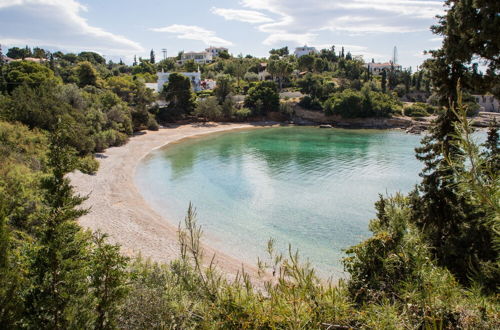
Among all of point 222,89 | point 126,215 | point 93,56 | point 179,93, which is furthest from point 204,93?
point 93,56

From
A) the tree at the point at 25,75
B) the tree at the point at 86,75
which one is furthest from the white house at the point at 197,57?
the tree at the point at 25,75

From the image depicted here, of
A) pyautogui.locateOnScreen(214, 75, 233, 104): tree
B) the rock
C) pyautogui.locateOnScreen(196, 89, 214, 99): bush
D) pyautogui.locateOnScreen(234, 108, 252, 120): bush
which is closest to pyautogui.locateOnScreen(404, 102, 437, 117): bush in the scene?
the rock

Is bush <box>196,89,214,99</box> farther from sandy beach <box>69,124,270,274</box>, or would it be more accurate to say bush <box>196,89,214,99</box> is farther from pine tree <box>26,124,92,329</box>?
pine tree <box>26,124,92,329</box>

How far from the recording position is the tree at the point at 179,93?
62.7 metres

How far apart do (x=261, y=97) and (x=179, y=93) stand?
16813mm

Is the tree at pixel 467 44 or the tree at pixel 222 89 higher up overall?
the tree at pixel 222 89

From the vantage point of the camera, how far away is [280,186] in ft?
106

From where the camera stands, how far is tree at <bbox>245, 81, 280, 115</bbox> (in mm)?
70750

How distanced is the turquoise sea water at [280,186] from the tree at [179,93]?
37.7ft

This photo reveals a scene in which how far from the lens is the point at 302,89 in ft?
263

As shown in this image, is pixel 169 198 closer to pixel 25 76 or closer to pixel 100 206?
pixel 100 206

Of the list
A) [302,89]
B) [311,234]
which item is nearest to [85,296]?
[311,234]

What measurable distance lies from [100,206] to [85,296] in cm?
1869

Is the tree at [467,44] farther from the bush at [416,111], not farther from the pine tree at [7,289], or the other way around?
the bush at [416,111]
